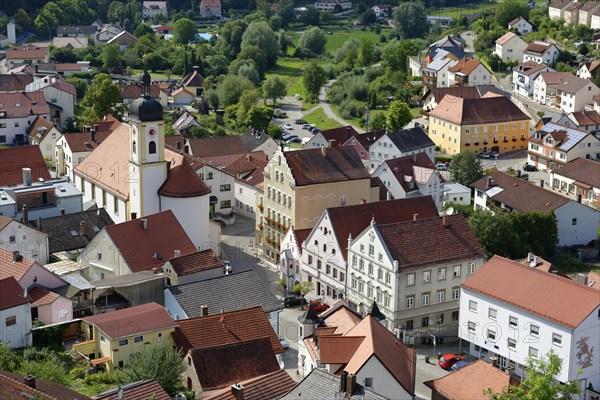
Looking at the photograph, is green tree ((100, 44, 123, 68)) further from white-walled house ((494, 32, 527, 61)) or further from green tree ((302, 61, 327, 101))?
white-walled house ((494, 32, 527, 61))

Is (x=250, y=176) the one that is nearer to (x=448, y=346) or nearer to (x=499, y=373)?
(x=448, y=346)

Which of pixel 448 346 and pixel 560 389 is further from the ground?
pixel 560 389

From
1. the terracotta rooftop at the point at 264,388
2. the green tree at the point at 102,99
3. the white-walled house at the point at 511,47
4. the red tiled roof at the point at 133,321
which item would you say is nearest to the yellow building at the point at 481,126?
the green tree at the point at 102,99

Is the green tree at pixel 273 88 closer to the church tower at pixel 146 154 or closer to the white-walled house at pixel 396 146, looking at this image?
the white-walled house at pixel 396 146

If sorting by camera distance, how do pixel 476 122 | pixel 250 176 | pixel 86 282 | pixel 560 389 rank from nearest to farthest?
1. pixel 560 389
2. pixel 86 282
3. pixel 250 176
4. pixel 476 122

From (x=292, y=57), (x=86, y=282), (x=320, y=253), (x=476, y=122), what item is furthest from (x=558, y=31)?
(x=86, y=282)

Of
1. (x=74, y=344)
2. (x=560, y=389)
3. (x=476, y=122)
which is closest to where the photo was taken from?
(x=560, y=389)

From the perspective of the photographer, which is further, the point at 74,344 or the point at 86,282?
the point at 86,282
